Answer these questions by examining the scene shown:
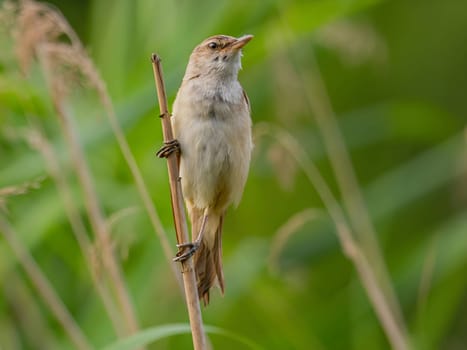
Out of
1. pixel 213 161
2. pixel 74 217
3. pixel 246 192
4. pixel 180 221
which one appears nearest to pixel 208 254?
pixel 213 161

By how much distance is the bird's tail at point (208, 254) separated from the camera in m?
2.62

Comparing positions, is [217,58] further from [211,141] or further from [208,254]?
[208,254]

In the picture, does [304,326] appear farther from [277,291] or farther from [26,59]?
[26,59]

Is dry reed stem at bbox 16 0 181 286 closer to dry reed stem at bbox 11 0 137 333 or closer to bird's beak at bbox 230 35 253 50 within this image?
dry reed stem at bbox 11 0 137 333

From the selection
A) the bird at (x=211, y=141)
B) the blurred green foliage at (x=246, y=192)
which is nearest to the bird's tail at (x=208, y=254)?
the bird at (x=211, y=141)

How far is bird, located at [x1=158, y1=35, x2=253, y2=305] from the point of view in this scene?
252 centimetres

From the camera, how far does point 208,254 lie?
2.72 m

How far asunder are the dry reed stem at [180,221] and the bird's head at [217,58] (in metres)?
0.43

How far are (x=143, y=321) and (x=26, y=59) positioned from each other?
1.15 meters

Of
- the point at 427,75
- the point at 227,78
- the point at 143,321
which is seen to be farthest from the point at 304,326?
the point at 427,75

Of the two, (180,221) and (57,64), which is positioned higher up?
(57,64)

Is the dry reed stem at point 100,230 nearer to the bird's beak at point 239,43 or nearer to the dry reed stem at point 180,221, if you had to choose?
the dry reed stem at point 180,221

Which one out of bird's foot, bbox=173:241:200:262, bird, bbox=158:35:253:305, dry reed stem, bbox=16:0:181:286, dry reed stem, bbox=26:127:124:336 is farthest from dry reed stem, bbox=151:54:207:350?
dry reed stem, bbox=26:127:124:336

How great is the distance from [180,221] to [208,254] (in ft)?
1.78
